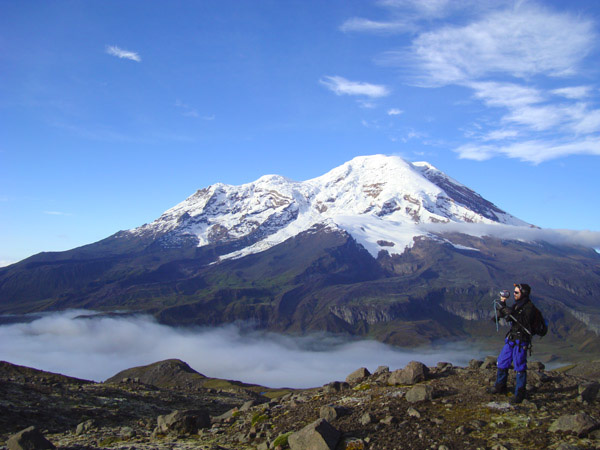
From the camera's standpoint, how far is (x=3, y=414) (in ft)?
94.0

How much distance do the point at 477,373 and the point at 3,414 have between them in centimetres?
2686

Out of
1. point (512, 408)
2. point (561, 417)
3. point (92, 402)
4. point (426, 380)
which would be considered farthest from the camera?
point (92, 402)

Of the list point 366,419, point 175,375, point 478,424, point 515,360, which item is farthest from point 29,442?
point 175,375

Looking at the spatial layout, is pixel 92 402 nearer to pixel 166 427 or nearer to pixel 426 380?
pixel 166 427

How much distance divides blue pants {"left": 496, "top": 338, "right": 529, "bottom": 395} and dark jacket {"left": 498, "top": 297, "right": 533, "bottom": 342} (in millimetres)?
251

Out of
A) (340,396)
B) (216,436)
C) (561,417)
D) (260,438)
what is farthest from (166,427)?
(561,417)

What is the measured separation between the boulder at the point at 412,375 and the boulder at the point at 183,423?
8.78 metres

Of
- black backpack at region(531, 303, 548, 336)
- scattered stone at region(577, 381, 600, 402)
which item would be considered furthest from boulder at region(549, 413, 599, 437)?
black backpack at region(531, 303, 548, 336)

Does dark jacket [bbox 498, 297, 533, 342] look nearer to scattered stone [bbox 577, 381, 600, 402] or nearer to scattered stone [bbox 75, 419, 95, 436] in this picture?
scattered stone [bbox 577, 381, 600, 402]

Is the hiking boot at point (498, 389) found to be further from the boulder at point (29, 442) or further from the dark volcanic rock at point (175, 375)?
the dark volcanic rock at point (175, 375)

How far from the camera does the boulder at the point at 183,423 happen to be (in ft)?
70.6

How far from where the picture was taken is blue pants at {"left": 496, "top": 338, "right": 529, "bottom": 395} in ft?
58.0

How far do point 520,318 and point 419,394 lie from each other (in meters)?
4.86

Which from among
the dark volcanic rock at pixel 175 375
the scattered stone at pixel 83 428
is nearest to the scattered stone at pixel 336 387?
the scattered stone at pixel 83 428
